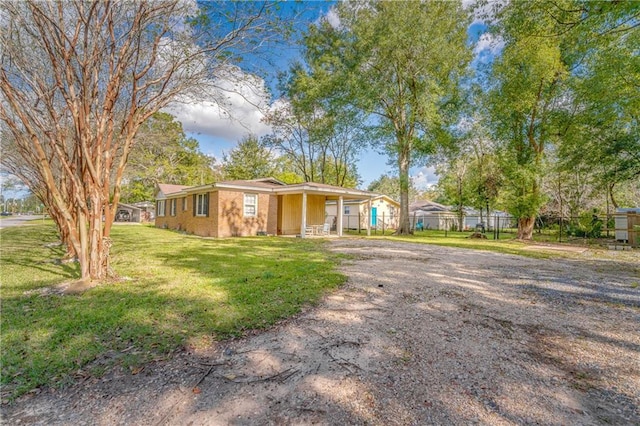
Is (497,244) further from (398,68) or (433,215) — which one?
(433,215)

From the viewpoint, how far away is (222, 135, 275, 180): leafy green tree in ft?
116

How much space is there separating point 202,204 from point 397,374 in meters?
14.9

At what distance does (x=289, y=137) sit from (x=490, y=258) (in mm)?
22082

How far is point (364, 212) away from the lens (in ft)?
86.1

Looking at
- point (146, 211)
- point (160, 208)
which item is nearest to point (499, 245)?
point (160, 208)

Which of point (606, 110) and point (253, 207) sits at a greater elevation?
point (606, 110)

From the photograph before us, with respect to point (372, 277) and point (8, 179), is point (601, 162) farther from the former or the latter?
point (8, 179)

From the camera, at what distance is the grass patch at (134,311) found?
2.64m

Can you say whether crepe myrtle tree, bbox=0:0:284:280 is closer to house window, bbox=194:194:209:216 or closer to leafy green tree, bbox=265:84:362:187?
house window, bbox=194:194:209:216

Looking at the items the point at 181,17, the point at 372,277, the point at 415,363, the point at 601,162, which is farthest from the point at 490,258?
the point at 601,162

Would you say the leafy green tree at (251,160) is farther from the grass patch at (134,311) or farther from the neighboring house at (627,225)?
the neighboring house at (627,225)

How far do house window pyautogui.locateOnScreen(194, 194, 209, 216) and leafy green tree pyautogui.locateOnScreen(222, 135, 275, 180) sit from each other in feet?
63.3

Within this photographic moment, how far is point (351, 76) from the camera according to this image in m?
17.5

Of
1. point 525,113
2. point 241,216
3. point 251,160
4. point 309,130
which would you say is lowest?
point 241,216
